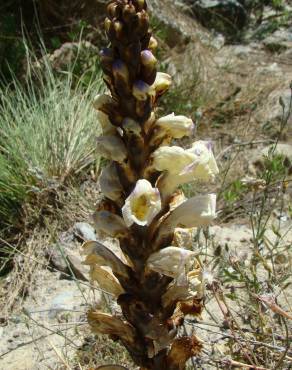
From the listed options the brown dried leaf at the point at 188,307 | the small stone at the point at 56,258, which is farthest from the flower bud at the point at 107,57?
the small stone at the point at 56,258

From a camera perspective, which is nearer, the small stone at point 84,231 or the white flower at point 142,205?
the white flower at point 142,205

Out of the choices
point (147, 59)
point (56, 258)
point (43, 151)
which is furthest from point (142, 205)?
point (43, 151)

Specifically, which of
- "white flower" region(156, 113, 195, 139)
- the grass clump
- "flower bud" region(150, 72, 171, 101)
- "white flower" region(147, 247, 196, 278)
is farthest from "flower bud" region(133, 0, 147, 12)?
the grass clump

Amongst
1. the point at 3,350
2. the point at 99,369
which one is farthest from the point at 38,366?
the point at 99,369

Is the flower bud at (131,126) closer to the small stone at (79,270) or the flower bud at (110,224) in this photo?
the flower bud at (110,224)

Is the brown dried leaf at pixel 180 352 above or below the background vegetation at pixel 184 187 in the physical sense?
above

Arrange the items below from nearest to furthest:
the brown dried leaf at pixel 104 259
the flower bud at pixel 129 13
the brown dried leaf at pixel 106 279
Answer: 1. the flower bud at pixel 129 13
2. the brown dried leaf at pixel 104 259
3. the brown dried leaf at pixel 106 279
